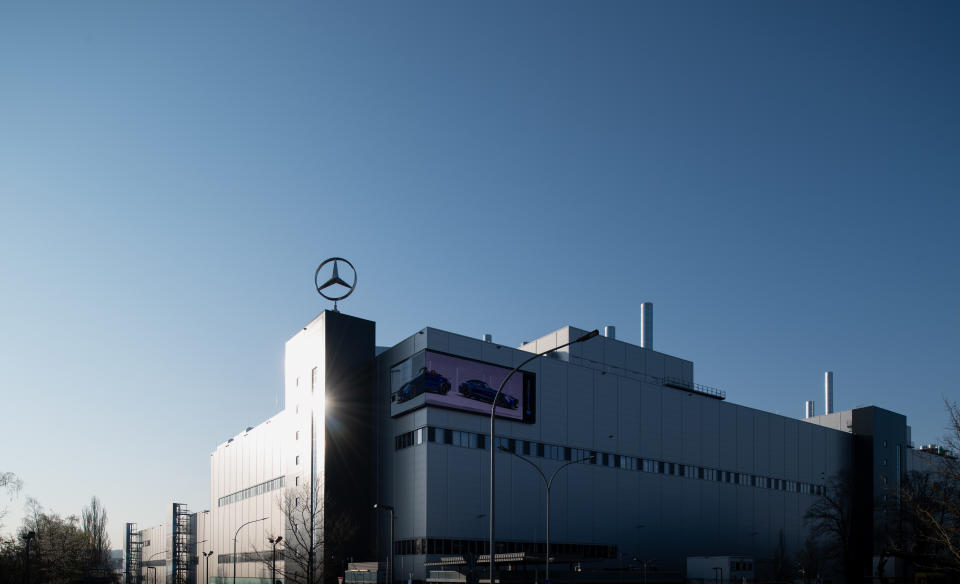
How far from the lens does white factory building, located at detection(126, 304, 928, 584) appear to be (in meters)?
62.9

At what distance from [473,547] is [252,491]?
33698mm

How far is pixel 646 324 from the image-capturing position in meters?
102

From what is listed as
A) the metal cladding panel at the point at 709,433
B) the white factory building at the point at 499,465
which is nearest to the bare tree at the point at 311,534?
the white factory building at the point at 499,465

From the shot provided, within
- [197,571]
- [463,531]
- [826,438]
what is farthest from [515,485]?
[197,571]

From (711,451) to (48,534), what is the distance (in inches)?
2768

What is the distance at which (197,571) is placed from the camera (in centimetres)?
11212

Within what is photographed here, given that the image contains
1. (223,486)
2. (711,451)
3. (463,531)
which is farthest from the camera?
(223,486)

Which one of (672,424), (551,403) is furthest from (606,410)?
(672,424)

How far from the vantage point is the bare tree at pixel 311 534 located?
62688mm

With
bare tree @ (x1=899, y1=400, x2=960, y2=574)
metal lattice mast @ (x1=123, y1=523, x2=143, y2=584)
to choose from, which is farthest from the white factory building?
metal lattice mast @ (x1=123, y1=523, x2=143, y2=584)

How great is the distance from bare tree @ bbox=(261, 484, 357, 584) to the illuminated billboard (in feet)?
33.4

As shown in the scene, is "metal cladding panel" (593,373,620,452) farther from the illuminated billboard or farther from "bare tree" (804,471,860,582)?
"bare tree" (804,471,860,582)

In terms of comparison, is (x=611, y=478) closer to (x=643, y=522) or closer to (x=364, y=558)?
(x=643, y=522)

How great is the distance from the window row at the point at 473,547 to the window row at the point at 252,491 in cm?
1855
